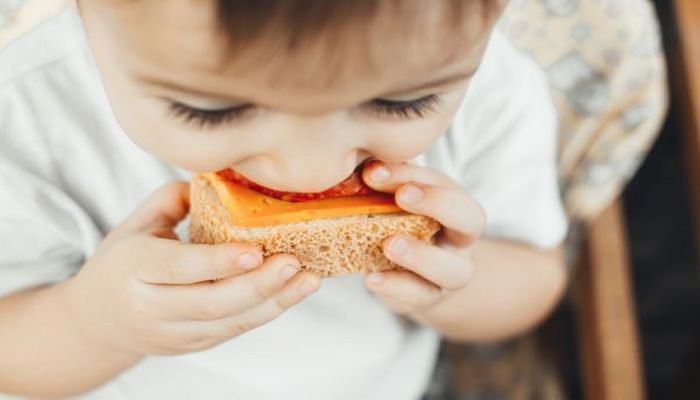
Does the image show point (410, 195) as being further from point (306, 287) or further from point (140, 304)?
point (140, 304)

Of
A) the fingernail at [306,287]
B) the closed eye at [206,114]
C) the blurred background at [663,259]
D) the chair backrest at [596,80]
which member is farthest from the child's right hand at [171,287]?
the blurred background at [663,259]

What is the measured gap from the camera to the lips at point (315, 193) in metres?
0.54

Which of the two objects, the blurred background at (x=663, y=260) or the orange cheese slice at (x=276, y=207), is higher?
the orange cheese slice at (x=276, y=207)

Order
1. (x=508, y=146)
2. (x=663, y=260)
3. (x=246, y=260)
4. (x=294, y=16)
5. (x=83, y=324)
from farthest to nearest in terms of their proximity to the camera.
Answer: (x=663, y=260) < (x=508, y=146) < (x=83, y=324) < (x=246, y=260) < (x=294, y=16)

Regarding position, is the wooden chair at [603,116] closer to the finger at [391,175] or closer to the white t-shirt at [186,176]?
the white t-shirt at [186,176]

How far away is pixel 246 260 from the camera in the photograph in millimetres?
512

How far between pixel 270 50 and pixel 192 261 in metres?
0.20

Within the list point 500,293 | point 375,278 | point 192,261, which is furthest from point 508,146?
point 192,261

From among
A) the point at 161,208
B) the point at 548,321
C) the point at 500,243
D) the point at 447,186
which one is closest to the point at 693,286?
the point at 548,321

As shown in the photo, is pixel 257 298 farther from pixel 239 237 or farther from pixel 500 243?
pixel 500 243

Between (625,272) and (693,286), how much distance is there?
0.52 meters

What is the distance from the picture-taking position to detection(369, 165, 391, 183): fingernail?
0.53m

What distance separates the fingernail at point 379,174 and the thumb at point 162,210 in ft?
0.53

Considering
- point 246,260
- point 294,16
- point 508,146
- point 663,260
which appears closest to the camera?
point 294,16
